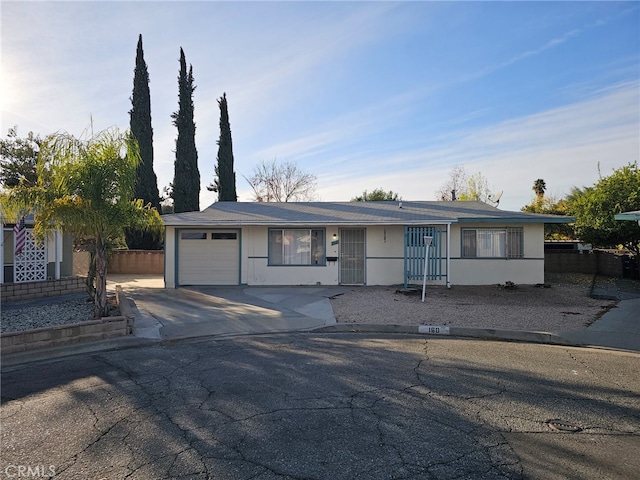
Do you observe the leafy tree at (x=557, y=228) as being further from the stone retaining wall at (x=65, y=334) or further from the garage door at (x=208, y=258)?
the stone retaining wall at (x=65, y=334)

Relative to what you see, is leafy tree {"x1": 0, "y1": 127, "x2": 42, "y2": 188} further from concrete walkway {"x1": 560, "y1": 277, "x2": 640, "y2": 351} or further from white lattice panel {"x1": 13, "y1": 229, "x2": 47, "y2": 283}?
concrete walkway {"x1": 560, "y1": 277, "x2": 640, "y2": 351}

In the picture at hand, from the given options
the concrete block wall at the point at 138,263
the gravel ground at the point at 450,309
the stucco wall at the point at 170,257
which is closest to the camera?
the gravel ground at the point at 450,309

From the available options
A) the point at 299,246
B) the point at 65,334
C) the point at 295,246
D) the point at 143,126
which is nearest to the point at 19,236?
the point at 65,334

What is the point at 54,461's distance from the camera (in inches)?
145

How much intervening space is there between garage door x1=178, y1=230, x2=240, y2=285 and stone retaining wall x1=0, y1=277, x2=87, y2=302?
3635 mm

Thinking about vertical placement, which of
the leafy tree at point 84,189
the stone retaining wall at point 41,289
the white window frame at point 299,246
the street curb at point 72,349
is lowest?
the street curb at point 72,349

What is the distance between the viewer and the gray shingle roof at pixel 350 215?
15727 millimetres

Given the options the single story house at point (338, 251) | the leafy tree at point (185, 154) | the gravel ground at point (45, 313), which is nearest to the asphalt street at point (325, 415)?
the gravel ground at point (45, 313)

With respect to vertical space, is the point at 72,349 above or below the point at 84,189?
below

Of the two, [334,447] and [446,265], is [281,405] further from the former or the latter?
[446,265]

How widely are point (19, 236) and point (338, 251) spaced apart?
1099 centimetres

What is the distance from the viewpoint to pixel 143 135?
25281 mm

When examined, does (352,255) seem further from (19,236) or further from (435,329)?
(19,236)

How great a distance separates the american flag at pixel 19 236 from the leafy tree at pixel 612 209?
21.1 metres
